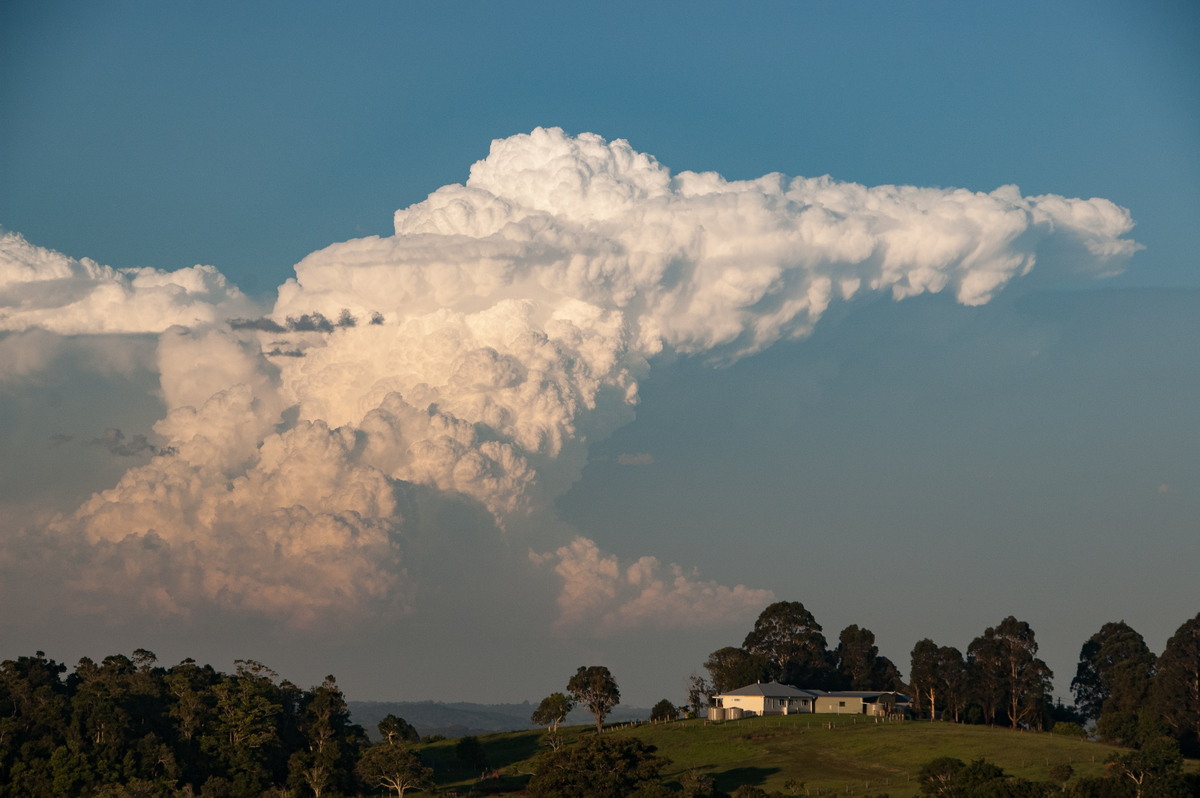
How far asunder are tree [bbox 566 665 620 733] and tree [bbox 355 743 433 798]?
156 ft

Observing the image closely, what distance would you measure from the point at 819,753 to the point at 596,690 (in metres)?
42.6

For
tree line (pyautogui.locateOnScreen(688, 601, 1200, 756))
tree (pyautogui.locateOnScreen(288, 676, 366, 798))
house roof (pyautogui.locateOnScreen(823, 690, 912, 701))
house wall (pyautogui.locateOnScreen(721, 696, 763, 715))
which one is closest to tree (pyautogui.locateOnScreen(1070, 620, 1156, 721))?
tree line (pyautogui.locateOnScreen(688, 601, 1200, 756))

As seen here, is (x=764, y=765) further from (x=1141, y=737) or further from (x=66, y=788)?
(x=66, y=788)

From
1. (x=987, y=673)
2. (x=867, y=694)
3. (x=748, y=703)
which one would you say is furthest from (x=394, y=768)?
(x=987, y=673)

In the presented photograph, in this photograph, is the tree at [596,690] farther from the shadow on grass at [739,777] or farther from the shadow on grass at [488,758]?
the shadow on grass at [739,777]

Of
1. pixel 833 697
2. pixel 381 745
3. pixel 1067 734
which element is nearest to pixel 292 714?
pixel 381 745

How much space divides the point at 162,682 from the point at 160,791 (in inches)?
1446

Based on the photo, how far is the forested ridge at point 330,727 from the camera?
11844 centimetres

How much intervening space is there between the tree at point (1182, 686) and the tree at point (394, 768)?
92.7m

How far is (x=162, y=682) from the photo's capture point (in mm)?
149625

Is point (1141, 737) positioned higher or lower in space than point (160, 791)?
higher

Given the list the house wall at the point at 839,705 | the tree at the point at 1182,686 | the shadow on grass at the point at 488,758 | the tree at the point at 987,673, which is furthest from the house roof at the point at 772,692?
the tree at the point at 1182,686

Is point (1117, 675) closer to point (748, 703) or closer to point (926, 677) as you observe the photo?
point (926, 677)

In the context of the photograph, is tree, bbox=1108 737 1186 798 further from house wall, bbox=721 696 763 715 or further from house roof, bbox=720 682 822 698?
house roof, bbox=720 682 822 698
